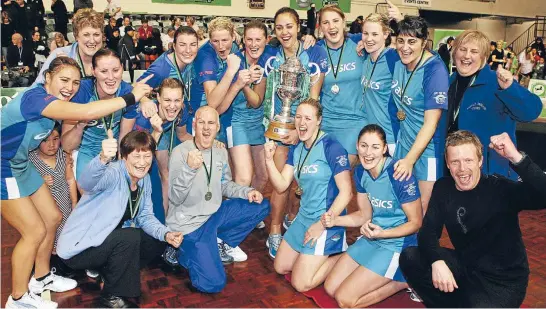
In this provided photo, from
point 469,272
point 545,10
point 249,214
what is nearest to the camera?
point 469,272

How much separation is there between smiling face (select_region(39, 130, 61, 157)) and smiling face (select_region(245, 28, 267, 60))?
1.71 metres

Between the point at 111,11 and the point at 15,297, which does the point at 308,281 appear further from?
the point at 111,11

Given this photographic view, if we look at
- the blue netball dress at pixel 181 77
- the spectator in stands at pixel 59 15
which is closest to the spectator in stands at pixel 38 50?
the spectator in stands at pixel 59 15

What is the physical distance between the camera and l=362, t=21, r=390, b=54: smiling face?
Result: 11.9ft

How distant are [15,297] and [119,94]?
1.56 metres

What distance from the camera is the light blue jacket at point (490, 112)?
3.05m

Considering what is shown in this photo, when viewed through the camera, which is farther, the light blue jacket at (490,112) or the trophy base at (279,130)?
the trophy base at (279,130)

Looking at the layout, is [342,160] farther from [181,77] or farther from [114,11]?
[114,11]

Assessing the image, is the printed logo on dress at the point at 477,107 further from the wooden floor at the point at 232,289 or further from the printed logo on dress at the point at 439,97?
the wooden floor at the point at 232,289

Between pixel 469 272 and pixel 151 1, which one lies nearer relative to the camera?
pixel 469 272

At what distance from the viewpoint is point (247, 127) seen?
4.20m

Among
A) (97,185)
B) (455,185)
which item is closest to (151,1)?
(97,185)

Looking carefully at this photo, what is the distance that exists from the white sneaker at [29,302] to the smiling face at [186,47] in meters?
2.09

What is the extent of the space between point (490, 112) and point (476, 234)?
101 cm
